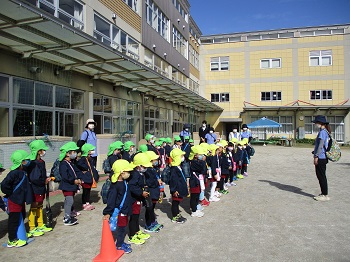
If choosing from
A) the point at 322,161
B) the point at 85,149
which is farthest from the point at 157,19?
the point at 322,161

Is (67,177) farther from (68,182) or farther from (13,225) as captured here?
(13,225)

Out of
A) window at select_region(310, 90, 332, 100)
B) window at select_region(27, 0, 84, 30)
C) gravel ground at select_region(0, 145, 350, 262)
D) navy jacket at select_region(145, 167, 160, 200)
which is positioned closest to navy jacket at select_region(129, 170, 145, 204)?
navy jacket at select_region(145, 167, 160, 200)

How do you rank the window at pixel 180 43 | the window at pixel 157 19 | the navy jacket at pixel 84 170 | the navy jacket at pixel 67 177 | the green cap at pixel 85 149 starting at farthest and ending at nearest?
the window at pixel 180 43, the window at pixel 157 19, the green cap at pixel 85 149, the navy jacket at pixel 84 170, the navy jacket at pixel 67 177

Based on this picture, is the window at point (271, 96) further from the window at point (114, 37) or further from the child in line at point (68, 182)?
the child in line at point (68, 182)

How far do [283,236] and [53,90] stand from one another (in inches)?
333

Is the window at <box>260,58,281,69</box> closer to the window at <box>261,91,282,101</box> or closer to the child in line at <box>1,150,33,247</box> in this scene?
the window at <box>261,91,282,101</box>

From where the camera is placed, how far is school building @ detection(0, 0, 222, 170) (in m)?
7.05

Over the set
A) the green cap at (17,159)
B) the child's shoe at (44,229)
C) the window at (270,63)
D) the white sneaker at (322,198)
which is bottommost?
the child's shoe at (44,229)

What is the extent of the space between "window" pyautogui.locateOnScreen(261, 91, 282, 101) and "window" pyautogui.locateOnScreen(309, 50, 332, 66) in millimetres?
4476

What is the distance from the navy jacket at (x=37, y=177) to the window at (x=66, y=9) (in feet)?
22.0

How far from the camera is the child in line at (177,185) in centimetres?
538

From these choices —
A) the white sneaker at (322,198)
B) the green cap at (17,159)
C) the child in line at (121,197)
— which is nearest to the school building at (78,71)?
the green cap at (17,159)

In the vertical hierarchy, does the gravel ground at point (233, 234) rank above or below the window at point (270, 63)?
below

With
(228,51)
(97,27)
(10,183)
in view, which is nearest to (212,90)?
(228,51)
